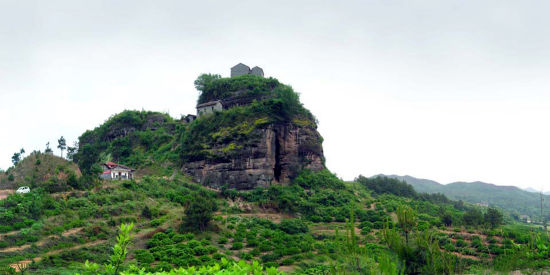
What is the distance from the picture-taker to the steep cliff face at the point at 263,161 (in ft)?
120

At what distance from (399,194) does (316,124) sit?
17222 mm

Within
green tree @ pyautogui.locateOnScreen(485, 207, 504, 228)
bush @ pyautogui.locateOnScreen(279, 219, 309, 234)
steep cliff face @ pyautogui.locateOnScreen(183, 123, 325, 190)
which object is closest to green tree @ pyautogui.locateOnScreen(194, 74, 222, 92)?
steep cliff face @ pyautogui.locateOnScreen(183, 123, 325, 190)

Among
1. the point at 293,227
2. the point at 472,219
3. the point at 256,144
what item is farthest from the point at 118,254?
the point at 472,219

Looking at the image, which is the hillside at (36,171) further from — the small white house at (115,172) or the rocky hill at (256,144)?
the rocky hill at (256,144)

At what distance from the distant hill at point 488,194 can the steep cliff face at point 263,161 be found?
257 feet

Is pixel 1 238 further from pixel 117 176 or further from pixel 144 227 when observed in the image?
pixel 117 176

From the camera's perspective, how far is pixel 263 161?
36938mm

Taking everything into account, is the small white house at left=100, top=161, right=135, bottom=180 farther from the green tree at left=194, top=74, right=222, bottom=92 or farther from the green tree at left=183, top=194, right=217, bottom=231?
the green tree at left=194, top=74, right=222, bottom=92

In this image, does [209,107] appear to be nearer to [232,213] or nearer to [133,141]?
[133,141]

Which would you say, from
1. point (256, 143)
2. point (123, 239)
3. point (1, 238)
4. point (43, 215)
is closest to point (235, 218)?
point (256, 143)

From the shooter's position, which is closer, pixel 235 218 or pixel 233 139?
pixel 235 218

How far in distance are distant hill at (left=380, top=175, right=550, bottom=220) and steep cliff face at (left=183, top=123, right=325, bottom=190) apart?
7830 cm

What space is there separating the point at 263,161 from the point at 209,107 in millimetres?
15964

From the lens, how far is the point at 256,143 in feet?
123
